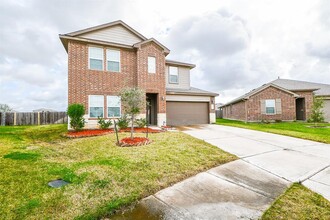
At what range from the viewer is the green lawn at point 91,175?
9.82 ft

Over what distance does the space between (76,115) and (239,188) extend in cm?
988

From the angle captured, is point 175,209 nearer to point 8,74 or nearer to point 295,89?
point 295,89

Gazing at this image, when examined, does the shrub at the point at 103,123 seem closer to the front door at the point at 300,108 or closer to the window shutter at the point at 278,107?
the window shutter at the point at 278,107

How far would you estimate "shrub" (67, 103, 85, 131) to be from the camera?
10352 millimetres

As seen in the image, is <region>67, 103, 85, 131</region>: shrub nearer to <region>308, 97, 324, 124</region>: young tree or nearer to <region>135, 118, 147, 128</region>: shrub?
<region>135, 118, 147, 128</region>: shrub

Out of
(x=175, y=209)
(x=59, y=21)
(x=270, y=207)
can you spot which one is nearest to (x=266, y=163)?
(x=270, y=207)

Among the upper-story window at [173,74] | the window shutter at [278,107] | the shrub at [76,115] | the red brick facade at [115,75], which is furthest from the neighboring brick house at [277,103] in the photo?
the shrub at [76,115]

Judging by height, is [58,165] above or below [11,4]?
below

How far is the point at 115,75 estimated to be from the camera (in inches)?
496

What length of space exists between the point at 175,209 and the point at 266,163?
394cm

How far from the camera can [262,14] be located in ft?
40.4

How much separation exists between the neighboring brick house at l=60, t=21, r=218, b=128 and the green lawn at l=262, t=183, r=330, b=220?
10.2m

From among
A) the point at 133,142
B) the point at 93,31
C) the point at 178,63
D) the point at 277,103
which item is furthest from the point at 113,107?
the point at 277,103

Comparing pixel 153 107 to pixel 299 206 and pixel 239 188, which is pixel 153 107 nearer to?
pixel 239 188
